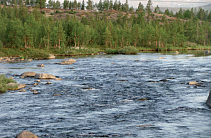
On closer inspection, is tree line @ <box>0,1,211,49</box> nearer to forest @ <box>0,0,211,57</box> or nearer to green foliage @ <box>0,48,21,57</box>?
forest @ <box>0,0,211,57</box>

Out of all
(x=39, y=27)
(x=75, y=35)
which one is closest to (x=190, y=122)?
(x=39, y=27)

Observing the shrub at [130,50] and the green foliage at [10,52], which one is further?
the shrub at [130,50]

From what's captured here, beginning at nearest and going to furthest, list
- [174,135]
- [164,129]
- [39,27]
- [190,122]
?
[174,135], [164,129], [190,122], [39,27]

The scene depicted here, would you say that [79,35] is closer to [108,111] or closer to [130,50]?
[130,50]

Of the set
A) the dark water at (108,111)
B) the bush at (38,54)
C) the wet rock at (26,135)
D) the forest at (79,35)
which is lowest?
the dark water at (108,111)

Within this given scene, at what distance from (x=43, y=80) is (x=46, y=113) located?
17.1 metres

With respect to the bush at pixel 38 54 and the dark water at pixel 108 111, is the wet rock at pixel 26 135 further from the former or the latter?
the bush at pixel 38 54

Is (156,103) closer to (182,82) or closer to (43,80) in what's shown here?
(182,82)

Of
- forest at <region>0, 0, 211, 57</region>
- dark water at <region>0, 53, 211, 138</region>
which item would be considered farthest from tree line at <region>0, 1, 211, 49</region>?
dark water at <region>0, 53, 211, 138</region>

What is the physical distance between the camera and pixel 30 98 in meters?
25.5

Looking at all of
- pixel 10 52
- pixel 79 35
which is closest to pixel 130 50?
pixel 79 35

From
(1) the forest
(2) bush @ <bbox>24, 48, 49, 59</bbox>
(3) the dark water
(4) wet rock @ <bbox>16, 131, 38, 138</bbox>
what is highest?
(1) the forest

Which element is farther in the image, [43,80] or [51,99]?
[43,80]

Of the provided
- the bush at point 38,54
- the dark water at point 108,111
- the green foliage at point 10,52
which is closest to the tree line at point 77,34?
the green foliage at point 10,52
